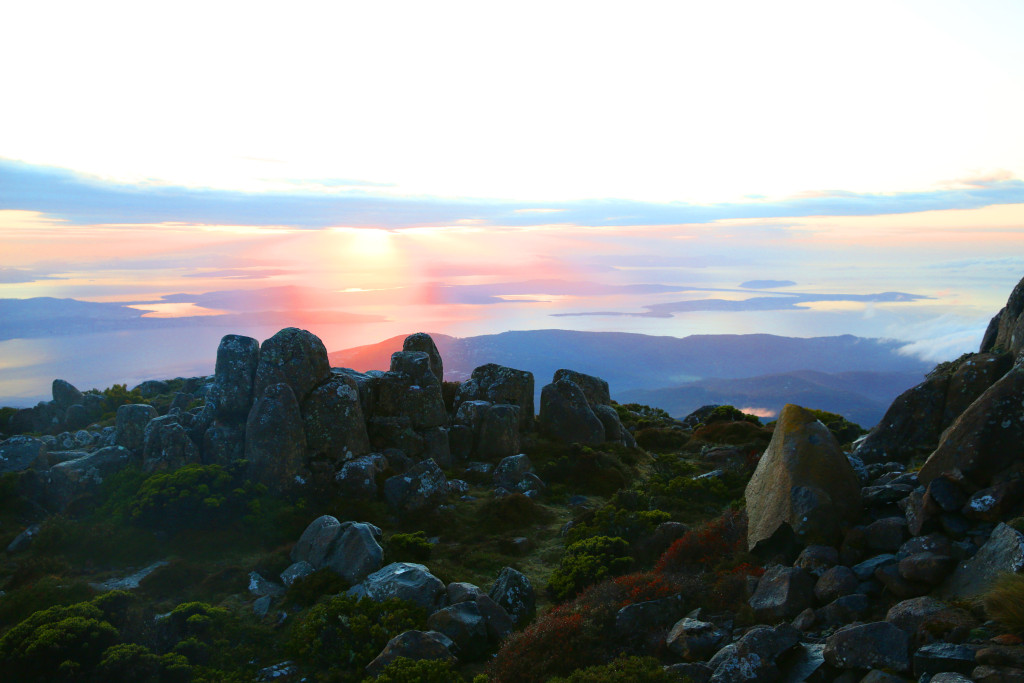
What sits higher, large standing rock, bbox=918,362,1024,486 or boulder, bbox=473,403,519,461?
large standing rock, bbox=918,362,1024,486

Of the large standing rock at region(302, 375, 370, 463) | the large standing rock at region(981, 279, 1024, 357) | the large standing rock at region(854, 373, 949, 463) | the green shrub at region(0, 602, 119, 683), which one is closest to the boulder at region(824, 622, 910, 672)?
the large standing rock at region(854, 373, 949, 463)

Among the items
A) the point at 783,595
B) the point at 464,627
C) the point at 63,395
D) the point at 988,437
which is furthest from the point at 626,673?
the point at 63,395

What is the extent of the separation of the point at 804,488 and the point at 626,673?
253 inches

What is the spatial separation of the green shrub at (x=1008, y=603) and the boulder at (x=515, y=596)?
31.2ft

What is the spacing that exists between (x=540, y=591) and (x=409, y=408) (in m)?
13.6

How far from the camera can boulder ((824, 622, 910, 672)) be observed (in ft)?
29.9

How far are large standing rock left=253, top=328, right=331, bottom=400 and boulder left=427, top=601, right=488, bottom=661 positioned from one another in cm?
1324

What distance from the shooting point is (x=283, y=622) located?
50.7 feet

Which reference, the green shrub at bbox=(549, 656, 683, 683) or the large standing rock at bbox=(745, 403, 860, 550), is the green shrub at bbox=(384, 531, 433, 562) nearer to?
the green shrub at bbox=(549, 656, 683, 683)

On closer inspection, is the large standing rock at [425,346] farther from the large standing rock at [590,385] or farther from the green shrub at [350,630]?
the green shrub at [350,630]

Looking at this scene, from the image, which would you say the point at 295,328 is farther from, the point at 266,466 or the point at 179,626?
the point at 179,626

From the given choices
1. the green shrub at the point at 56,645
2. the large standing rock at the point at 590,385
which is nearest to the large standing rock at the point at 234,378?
the green shrub at the point at 56,645

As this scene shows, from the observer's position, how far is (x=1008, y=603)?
29.1 feet

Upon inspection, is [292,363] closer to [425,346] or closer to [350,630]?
[425,346]
